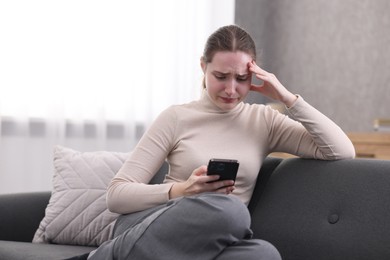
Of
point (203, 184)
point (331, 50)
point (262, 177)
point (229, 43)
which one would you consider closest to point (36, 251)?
point (203, 184)

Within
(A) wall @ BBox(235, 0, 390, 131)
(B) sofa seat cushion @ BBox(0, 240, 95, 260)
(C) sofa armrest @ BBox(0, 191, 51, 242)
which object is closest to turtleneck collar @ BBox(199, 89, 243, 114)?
(B) sofa seat cushion @ BBox(0, 240, 95, 260)

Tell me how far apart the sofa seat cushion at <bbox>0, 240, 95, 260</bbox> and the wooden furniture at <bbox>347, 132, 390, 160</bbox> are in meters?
1.72

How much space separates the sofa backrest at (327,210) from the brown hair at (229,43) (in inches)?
16.9

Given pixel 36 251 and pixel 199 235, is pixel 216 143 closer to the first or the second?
pixel 199 235

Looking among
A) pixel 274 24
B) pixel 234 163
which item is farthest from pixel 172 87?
pixel 234 163

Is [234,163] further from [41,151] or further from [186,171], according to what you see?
[41,151]

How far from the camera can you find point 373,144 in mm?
3703

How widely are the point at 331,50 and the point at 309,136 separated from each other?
2298 millimetres

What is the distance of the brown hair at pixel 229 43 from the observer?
2.32 meters

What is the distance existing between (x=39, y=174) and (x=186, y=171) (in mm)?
2014

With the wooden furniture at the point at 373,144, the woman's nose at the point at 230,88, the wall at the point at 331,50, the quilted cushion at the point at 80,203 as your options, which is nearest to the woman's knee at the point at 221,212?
the woman's nose at the point at 230,88

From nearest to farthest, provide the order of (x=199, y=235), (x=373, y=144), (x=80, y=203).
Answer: (x=199, y=235), (x=80, y=203), (x=373, y=144)

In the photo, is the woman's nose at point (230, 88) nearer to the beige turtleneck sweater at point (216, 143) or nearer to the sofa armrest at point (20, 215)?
the beige turtleneck sweater at point (216, 143)

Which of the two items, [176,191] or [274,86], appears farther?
[274,86]
